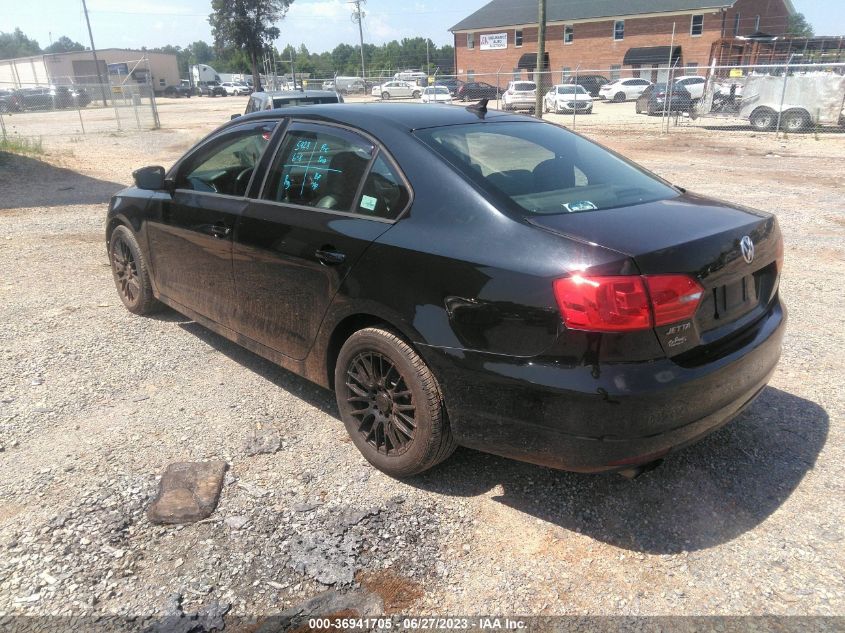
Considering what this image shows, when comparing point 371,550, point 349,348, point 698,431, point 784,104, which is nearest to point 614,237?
point 698,431

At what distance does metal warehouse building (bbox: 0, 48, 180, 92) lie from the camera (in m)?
69.3

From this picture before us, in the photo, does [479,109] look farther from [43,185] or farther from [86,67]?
[86,67]

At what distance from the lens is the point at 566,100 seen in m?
31.7

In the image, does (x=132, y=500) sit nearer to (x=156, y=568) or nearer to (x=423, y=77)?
(x=156, y=568)

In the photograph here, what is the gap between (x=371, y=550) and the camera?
2637mm

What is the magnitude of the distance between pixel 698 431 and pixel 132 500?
2.52 meters

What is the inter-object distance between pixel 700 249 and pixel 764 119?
72.2 ft

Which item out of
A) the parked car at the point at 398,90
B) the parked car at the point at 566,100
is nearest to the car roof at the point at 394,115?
the parked car at the point at 566,100

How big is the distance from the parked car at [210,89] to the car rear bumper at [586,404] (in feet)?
257

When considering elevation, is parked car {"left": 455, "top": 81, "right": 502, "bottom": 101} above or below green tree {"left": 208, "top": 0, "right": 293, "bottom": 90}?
Result: below

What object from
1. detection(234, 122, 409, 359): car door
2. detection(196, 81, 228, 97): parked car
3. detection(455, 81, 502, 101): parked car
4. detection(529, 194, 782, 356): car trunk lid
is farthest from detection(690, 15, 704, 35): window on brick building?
detection(234, 122, 409, 359): car door

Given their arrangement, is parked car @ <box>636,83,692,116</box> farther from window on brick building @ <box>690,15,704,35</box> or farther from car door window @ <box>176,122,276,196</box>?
window on brick building @ <box>690,15,704,35</box>

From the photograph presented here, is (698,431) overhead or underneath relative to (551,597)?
overhead

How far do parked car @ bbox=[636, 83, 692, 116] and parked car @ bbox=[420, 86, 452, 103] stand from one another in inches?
395
